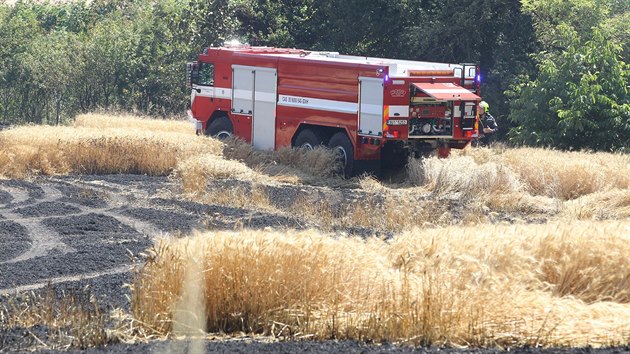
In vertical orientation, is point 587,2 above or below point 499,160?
above

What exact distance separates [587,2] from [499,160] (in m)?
14.6

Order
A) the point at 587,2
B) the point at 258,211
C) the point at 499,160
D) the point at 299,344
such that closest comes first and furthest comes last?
1. the point at 299,344
2. the point at 258,211
3. the point at 499,160
4. the point at 587,2

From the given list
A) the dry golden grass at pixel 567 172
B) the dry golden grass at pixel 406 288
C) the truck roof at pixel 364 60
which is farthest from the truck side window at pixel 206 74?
the dry golden grass at pixel 406 288

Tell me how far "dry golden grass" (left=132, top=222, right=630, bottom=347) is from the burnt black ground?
450mm

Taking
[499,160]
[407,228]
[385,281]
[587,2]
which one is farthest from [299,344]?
[587,2]

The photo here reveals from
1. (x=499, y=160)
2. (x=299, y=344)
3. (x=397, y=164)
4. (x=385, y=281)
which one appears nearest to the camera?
(x=299, y=344)

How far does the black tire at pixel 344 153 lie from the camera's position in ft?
82.2

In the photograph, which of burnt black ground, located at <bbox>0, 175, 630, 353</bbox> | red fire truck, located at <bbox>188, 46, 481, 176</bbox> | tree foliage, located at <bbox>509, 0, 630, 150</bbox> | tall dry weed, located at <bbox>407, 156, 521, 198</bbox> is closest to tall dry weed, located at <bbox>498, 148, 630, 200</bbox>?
tall dry weed, located at <bbox>407, 156, 521, 198</bbox>

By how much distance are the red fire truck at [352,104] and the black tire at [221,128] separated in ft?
0.66

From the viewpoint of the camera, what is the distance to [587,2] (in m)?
36.7

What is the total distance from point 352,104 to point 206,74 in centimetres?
581

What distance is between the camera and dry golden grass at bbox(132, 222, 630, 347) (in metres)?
8.96

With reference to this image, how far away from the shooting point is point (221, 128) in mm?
28781

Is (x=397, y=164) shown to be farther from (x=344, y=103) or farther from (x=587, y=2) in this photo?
(x=587, y=2)
